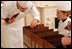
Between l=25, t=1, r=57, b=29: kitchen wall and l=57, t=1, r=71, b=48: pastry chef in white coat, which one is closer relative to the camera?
l=57, t=1, r=71, b=48: pastry chef in white coat

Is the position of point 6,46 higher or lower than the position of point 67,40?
lower

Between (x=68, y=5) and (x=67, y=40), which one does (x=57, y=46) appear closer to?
(x=68, y=5)

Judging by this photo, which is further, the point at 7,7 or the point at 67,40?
the point at 7,7

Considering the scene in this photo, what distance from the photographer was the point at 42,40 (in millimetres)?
607

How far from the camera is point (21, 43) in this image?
854 millimetres

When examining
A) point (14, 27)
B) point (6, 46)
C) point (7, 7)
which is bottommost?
point (6, 46)

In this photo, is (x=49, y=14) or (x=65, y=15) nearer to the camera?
(x=65, y=15)

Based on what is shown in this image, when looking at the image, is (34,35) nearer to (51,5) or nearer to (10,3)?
(10,3)

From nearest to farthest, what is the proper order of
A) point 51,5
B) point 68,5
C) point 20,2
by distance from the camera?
point 20,2 → point 68,5 → point 51,5

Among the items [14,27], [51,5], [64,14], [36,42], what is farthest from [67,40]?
[51,5]

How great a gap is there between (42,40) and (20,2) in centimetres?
28

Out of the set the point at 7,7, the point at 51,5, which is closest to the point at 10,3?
the point at 7,7

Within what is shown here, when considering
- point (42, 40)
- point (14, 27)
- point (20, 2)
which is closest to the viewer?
point (20, 2)

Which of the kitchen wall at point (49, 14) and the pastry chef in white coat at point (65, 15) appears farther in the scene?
the kitchen wall at point (49, 14)
